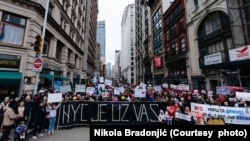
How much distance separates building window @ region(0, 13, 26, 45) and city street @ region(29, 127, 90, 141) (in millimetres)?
9309

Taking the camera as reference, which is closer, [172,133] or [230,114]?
[172,133]

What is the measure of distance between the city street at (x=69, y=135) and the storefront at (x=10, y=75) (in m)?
6.64

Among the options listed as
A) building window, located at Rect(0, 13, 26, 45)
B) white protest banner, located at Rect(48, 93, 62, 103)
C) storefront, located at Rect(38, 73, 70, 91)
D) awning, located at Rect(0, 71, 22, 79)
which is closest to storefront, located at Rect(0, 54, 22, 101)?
awning, located at Rect(0, 71, 22, 79)

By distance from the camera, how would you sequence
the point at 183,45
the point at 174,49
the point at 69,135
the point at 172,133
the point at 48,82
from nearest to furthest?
the point at 172,133 < the point at 69,135 < the point at 48,82 < the point at 183,45 < the point at 174,49

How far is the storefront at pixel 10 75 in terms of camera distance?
12.0 m

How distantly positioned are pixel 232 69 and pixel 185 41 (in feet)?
40.8

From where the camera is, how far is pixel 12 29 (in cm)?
1299

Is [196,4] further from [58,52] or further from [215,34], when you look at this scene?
[58,52]

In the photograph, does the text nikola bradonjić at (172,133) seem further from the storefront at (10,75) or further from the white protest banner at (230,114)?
the storefront at (10,75)

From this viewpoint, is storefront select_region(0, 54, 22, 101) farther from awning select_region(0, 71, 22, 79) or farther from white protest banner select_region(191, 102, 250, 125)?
white protest banner select_region(191, 102, 250, 125)

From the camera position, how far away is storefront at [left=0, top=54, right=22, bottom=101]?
12.0 m

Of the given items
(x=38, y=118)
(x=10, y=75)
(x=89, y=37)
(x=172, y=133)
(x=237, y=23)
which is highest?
(x=89, y=37)

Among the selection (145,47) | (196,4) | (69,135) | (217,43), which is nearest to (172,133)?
(69,135)

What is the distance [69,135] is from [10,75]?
310 inches
